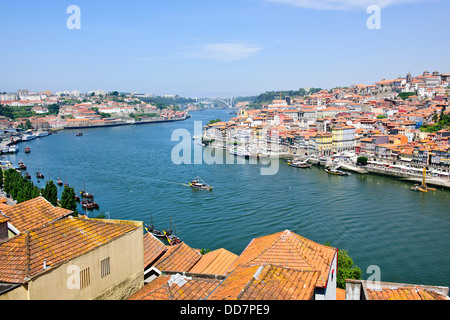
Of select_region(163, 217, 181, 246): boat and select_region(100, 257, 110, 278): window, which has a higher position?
select_region(100, 257, 110, 278): window

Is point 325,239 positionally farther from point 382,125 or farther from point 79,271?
point 382,125

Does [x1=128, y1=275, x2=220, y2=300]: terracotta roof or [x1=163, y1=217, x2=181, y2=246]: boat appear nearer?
[x1=128, y1=275, x2=220, y2=300]: terracotta roof

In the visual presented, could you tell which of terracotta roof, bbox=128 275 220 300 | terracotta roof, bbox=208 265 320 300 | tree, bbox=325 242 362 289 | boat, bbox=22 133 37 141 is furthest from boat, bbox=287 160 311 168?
boat, bbox=22 133 37 141

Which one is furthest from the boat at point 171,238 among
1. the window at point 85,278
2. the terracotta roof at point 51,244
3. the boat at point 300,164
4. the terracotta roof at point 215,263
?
the boat at point 300,164

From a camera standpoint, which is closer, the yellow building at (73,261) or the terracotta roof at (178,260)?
the yellow building at (73,261)

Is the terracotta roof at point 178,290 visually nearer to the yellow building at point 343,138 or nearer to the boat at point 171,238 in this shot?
the boat at point 171,238

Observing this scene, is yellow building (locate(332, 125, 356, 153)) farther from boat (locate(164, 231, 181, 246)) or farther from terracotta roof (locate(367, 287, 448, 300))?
terracotta roof (locate(367, 287, 448, 300))
